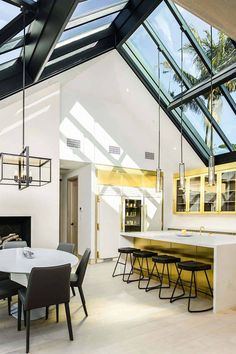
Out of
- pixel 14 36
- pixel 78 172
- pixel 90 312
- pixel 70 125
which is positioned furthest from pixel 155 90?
pixel 90 312

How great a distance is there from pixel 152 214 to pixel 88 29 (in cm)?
470

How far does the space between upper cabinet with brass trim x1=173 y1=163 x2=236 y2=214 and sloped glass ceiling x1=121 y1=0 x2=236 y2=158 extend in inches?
28.4

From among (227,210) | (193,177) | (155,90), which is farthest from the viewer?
(193,177)

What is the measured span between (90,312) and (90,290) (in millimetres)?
943

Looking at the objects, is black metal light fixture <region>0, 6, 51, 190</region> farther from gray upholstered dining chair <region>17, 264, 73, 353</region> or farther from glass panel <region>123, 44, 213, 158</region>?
glass panel <region>123, 44, 213, 158</region>

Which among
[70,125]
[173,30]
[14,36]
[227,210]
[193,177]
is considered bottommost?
[227,210]

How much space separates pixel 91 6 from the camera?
4.19m

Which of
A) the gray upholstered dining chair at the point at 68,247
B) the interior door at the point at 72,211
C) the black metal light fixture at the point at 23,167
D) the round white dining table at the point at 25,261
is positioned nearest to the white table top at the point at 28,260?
the round white dining table at the point at 25,261

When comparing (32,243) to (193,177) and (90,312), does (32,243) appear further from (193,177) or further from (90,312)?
(193,177)

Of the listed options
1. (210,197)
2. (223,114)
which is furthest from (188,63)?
(210,197)

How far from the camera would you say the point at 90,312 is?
3.58m

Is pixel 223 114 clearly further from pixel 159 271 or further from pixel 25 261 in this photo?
pixel 25 261

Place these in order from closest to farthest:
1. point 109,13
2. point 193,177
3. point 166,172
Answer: point 109,13 → point 193,177 → point 166,172

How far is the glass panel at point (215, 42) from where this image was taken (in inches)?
188
